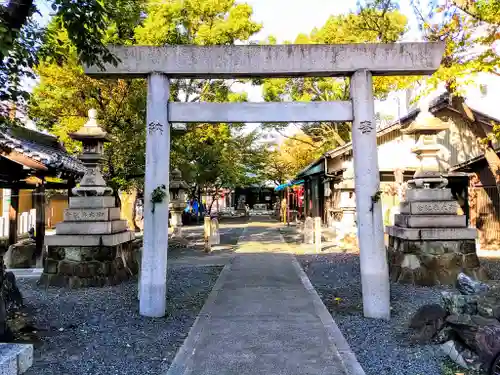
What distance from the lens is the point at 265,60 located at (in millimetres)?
6555

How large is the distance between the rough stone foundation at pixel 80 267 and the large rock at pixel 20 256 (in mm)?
3332

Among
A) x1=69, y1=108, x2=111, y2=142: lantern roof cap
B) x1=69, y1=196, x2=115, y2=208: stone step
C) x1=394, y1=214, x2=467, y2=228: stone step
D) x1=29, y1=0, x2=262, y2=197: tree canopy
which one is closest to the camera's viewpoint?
x1=394, y1=214, x2=467, y2=228: stone step

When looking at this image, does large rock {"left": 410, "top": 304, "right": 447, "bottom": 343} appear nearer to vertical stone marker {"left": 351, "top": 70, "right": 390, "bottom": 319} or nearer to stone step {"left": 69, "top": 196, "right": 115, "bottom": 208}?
vertical stone marker {"left": 351, "top": 70, "right": 390, "bottom": 319}

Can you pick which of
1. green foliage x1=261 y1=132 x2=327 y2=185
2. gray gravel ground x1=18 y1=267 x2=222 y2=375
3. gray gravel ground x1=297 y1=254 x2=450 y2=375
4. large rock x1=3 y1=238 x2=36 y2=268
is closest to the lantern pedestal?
gray gravel ground x1=18 y1=267 x2=222 y2=375

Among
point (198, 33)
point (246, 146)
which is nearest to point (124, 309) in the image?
point (198, 33)

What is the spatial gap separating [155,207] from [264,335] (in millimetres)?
2559

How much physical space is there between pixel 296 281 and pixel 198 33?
14.5 metres

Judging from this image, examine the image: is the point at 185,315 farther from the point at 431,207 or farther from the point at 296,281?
the point at 431,207

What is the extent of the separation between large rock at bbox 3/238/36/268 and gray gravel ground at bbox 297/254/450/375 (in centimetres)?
814

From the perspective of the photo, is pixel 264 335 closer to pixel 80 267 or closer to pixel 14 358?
pixel 14 358

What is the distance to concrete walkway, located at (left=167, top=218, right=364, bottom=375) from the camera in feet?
14.8

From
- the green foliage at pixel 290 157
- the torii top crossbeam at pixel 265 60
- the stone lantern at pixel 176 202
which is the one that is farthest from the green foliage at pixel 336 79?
the stone lantern at pixel 176 202

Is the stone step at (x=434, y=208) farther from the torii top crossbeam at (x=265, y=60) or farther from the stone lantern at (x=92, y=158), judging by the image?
the stone lantern at (x=92, y=158)

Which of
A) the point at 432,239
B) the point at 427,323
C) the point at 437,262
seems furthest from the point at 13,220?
the point at 427,323
